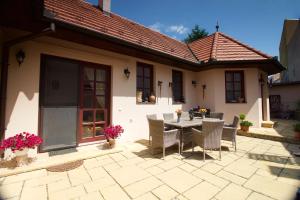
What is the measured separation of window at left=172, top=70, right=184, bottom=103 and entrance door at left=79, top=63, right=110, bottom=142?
3.19 m

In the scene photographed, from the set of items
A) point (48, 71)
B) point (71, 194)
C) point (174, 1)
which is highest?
point (174, 1)

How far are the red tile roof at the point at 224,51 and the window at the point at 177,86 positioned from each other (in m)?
1.42

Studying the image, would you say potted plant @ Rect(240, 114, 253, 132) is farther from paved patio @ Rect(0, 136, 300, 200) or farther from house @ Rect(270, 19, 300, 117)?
house @ Rect(270, 19, 300, 117)

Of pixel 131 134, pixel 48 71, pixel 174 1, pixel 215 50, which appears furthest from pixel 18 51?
pixel 215 50

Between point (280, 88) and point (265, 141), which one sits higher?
point (280, 88)

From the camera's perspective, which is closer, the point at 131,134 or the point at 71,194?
the point at 71,194

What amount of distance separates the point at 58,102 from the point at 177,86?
16.1 feet

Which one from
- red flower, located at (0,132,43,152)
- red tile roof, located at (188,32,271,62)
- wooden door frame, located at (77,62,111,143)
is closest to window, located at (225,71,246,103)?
red tile roof, located at (188,32,271,62)

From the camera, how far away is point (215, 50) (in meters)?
7.29

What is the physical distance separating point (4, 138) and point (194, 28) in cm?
2145

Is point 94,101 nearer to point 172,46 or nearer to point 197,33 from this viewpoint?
point 172,46

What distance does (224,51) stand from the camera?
716 centimetres

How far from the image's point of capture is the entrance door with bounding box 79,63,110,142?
4.46m

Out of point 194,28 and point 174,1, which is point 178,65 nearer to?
point 174,1
